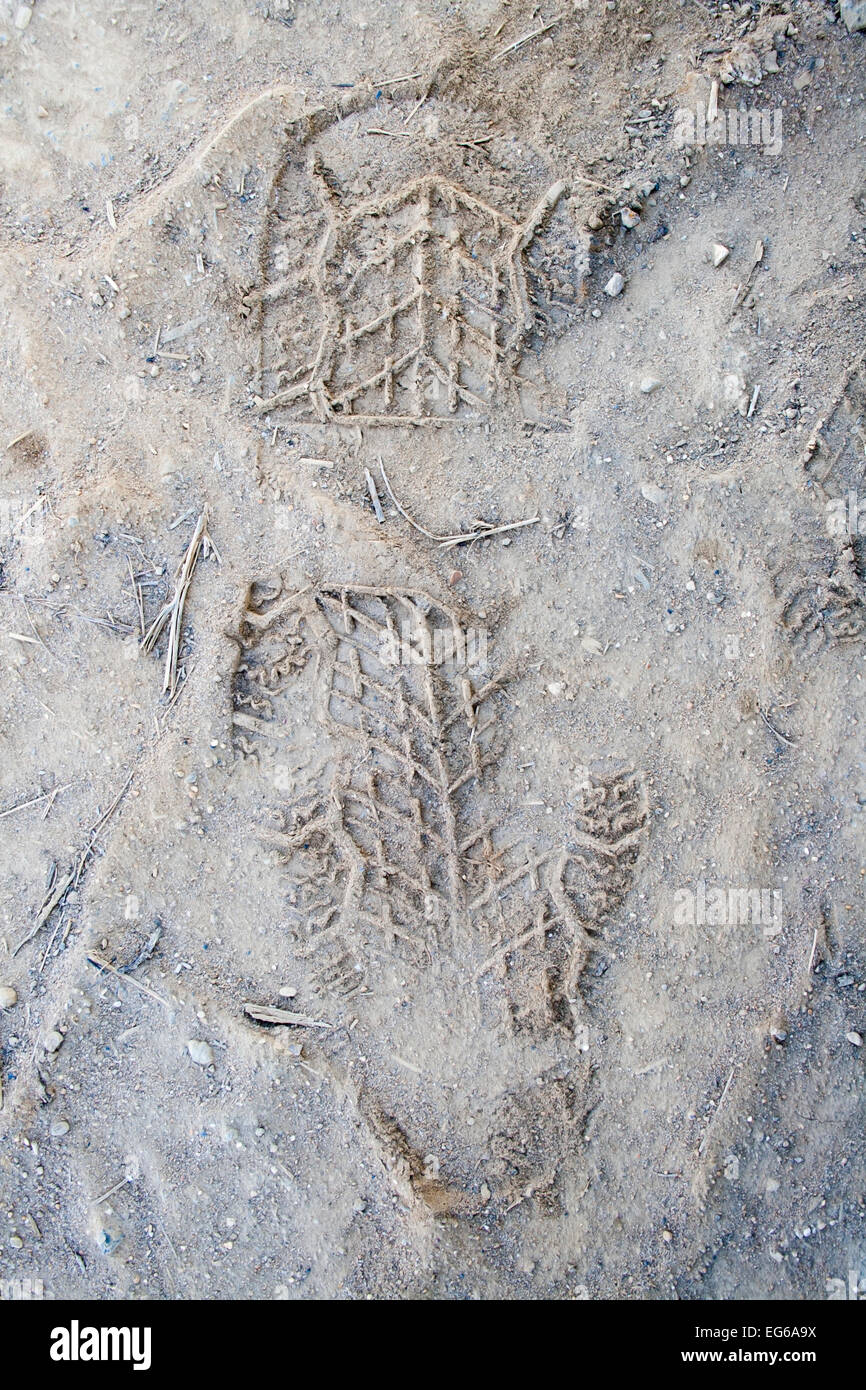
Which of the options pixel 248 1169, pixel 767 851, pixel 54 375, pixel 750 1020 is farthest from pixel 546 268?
pixel 248 1169

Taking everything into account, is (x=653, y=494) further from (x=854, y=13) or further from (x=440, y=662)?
(x=854, y=13)

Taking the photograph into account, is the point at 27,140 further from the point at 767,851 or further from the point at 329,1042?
the point at 767,851

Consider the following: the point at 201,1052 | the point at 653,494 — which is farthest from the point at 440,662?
the point at 201,1052

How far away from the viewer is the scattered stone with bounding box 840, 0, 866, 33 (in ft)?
13.3

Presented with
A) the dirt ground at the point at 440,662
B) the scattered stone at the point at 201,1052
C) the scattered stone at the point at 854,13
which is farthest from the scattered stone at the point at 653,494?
the scattered stone at the point at 201,1052

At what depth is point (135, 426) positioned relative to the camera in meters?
4.24

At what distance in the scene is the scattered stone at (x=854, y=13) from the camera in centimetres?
404

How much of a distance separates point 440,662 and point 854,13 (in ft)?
11.6

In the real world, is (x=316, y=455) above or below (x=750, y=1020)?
above

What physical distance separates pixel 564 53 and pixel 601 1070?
4.79 metres

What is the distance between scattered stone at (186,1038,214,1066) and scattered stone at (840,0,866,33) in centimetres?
553

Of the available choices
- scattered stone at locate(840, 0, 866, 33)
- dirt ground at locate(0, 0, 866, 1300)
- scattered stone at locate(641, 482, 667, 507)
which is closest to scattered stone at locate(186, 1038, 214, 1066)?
dirt ground at locate(0, 0, 866, 1300)

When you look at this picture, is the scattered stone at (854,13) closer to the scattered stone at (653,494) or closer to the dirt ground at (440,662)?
the dirt ground at (440,662)

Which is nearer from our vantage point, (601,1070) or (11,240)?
(601,1070)
